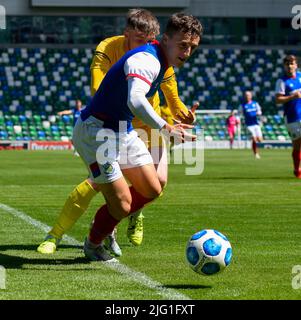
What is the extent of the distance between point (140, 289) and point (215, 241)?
91 centimetres

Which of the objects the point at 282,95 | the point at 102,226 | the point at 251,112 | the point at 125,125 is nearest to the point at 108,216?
the point at 102,226

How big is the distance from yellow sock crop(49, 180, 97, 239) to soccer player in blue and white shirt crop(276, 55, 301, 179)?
36.9 ft

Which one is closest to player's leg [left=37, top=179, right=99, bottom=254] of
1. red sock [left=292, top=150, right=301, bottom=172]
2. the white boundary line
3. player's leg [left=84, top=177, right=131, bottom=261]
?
player's leg [left=84, top=177, right=131, bottom=261]

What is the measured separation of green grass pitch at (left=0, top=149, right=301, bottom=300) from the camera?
6.75 meters

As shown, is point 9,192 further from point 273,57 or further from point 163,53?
point 273,57

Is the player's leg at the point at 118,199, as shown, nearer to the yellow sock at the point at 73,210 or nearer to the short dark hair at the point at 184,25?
the yellow sock at the point at 73,210

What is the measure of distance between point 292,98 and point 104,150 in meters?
12.2

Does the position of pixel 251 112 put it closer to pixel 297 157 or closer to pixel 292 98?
pixel 297 157

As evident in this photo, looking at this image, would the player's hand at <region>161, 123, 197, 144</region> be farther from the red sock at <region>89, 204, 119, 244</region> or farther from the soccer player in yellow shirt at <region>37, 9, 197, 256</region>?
the red sock at <region>89, 204, 119, 244</region>

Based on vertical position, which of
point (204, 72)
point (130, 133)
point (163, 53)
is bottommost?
point (204, 72)

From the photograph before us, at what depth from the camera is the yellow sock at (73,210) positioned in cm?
883
